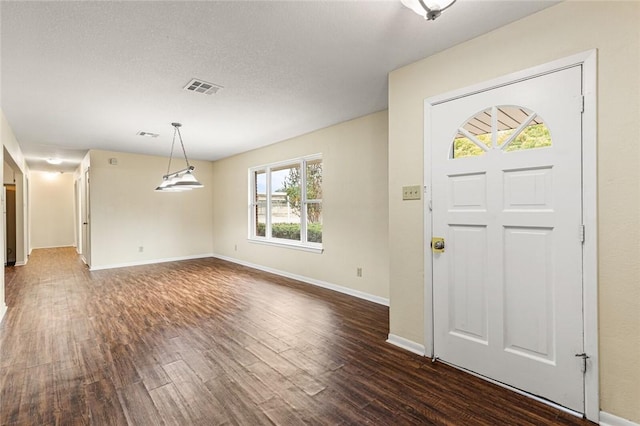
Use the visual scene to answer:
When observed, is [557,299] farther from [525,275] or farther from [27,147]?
[27,147]

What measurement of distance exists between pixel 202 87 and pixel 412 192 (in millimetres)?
2369

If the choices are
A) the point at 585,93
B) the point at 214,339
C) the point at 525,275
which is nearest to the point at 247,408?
the point at 214,339

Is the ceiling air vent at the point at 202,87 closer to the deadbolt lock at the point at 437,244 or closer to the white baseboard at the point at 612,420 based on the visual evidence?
the deadbolt lock at the point at 437,244

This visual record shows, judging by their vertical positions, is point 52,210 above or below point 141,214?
above

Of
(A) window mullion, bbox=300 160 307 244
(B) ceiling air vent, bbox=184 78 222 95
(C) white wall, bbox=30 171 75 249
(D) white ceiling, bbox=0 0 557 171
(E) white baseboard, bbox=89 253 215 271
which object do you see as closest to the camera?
(D) white ceiling, bbox=0 0 557 171

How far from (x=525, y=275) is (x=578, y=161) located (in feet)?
2.60

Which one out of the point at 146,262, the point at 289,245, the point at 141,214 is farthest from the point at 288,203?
the point at 146,262

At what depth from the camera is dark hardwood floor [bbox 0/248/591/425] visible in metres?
1.80

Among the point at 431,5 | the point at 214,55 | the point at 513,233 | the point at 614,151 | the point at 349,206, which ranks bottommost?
the point at 513,233

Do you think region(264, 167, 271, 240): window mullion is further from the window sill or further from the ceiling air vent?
the ceiling air vent

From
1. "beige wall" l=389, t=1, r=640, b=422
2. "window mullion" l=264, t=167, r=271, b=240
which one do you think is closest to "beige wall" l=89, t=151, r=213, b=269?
"window mullion" l=264, t=167, r=271, b=240

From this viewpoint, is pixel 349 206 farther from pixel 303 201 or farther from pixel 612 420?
pixel 612 420

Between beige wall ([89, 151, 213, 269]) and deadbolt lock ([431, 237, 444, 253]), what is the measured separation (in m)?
6.55

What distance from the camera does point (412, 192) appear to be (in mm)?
2588
